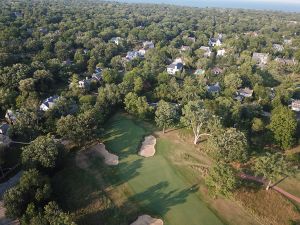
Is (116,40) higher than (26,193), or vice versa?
(26,193)

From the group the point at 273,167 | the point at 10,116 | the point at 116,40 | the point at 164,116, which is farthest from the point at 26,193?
the point at 116,40

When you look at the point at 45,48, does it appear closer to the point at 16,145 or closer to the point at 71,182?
the point at 16,145

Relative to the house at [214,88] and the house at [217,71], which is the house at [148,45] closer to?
the house at [217,71]

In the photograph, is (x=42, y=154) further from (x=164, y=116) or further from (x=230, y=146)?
(x=230, y=146)

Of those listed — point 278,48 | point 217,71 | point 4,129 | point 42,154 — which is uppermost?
point 42,154

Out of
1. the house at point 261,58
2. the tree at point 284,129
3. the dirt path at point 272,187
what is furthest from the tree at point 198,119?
the house at point 261,58

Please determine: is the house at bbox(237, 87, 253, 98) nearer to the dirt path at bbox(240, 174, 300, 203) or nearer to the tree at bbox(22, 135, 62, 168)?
the dirt path at bbox(240, 174, 300, 203)
